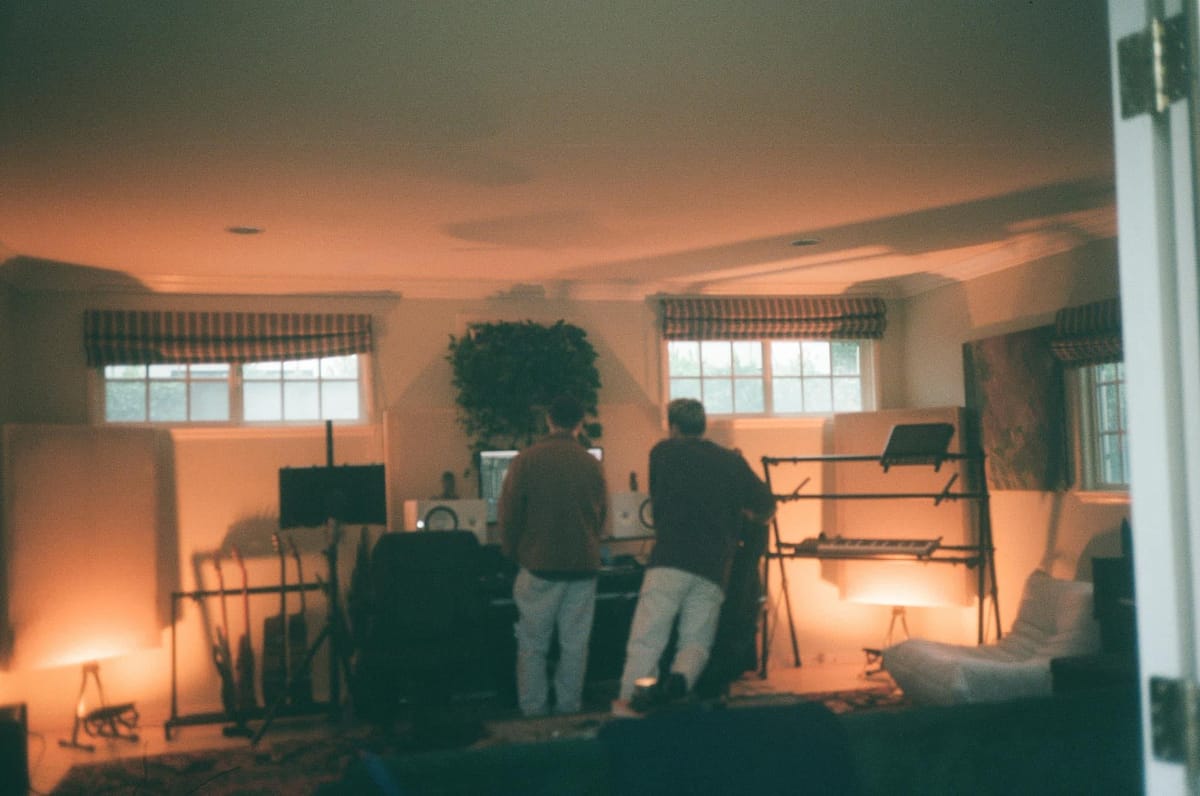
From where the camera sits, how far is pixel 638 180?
449 cm

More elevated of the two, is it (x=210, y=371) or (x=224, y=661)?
(x=210, y=371)

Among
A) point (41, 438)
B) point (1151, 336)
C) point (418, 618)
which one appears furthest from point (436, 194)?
point (1151, 336)

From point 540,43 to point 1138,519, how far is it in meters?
2.23

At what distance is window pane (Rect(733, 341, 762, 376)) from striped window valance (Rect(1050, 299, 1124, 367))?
225 cm

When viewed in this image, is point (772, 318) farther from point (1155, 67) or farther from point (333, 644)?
point (1155, 67)

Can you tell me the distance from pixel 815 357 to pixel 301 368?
364 centimetres

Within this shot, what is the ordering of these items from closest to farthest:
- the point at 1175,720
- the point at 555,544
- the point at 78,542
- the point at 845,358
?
the point at 1175,720 < the point at 555,544 < the point at 78,542 < the point at 845,358

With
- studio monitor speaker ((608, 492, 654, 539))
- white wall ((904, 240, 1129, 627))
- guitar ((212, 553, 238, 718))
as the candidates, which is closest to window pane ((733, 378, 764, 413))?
white wall ((904, 240, 1129, 627))

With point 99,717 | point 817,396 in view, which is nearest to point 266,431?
point 99,717

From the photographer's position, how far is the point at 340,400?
6812 mm

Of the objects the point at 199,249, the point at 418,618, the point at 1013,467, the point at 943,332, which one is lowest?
the point at 418,618

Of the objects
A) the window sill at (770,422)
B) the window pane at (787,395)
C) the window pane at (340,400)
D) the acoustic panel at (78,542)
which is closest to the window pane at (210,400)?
the acoustic panel at (78,542)

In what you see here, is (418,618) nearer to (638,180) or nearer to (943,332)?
(638,180)

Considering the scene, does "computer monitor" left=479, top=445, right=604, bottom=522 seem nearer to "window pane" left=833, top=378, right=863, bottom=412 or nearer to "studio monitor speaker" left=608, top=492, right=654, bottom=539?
"studio monitor speaker" left=608, top=492, right=654, bottom=539
